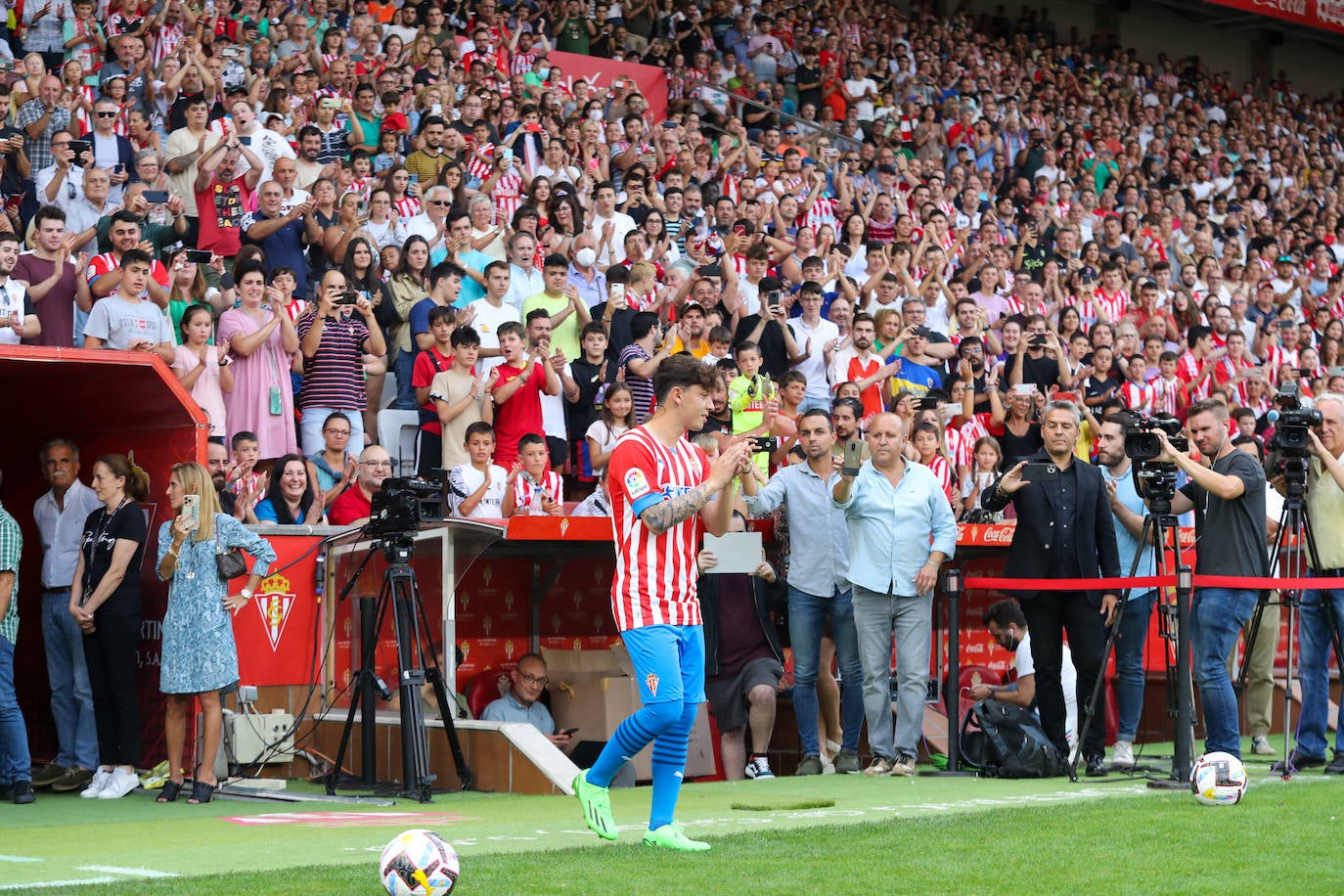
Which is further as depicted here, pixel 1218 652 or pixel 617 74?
pixel 617 74

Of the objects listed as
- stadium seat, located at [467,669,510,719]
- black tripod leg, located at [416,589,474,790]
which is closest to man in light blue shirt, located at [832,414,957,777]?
stadium seat, located at [467,669,510,719]

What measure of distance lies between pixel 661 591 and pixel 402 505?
3040 mm

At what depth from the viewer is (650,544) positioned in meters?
7.01

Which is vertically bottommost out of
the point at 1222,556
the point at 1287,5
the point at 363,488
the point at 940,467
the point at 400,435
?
the point at 1222,556

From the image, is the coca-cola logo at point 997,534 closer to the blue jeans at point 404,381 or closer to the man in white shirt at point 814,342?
the man in white shirt at point 814,342

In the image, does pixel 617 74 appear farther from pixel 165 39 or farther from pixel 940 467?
pixel 940 467


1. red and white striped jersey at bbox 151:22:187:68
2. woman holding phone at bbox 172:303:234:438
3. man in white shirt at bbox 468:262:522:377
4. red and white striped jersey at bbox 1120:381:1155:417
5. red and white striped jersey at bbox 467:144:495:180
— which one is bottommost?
woman holding phone at bbox 172:303:234:438

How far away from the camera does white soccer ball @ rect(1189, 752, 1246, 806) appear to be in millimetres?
8219

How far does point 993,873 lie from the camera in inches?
243

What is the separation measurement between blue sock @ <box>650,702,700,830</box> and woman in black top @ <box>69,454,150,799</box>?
4.53 m

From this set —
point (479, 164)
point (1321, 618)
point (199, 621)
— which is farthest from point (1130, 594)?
point (479, 164)

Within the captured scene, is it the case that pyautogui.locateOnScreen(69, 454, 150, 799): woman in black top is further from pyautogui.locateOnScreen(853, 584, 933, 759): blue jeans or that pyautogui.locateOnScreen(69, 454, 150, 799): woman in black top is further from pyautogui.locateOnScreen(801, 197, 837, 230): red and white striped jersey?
pyautogui.locateOnScreen(801, 197, 837, 230): red and white striped jersey

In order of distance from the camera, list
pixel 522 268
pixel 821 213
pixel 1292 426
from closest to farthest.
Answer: pixel 1292 426 < pixel 522 268 < pixel 821 213

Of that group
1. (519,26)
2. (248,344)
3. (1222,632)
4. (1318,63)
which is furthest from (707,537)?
(1318,63)
